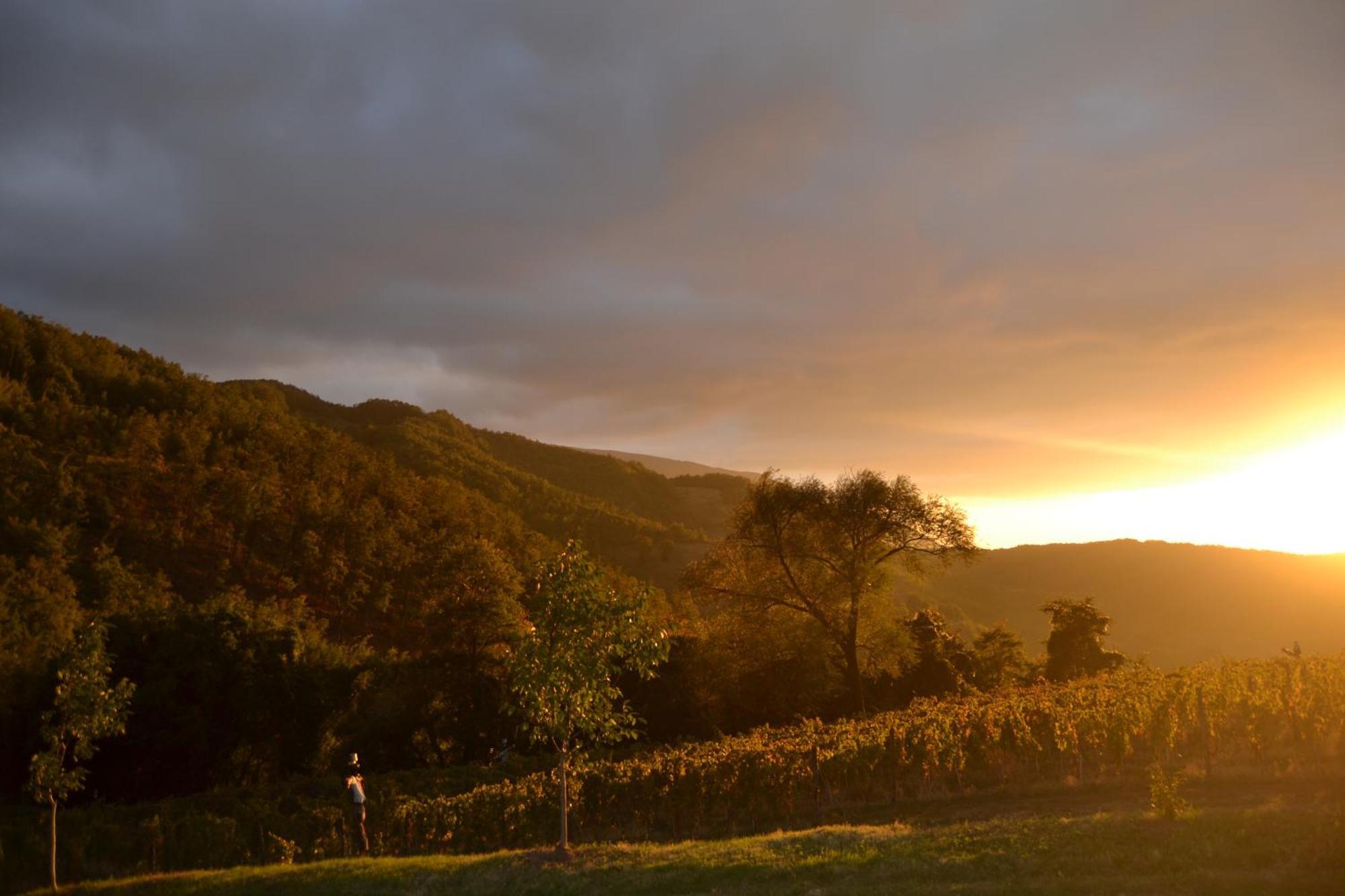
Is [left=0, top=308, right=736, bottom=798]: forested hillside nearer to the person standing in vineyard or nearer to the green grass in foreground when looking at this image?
the person standing in vineyard

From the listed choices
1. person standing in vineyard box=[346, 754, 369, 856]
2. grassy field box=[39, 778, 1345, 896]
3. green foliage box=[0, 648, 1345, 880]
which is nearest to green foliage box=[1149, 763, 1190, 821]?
grassy field box=[39, 778, 1345, 896]

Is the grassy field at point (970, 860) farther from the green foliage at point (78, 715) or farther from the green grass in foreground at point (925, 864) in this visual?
the green foliage at point (78, 715)

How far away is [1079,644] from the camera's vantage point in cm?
4119

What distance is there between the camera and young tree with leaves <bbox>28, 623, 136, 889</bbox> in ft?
60.0

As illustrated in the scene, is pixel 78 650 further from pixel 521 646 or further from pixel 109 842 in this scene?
pixel 521 646

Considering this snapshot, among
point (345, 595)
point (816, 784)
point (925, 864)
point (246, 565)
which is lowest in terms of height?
point (816, 784)

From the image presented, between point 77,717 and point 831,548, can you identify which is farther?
point 831,548

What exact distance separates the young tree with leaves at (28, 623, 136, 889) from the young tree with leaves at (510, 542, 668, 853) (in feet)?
33.0

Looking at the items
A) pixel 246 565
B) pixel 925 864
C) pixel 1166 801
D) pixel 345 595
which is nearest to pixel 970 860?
pixel 925 864

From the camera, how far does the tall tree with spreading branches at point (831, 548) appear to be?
125 ft

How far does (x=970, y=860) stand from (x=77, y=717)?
18453 mm

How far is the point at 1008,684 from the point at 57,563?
51.3 m

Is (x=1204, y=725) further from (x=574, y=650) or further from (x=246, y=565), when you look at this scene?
(x=246, y=565)

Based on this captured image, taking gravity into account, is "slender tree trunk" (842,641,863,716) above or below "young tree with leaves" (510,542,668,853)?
below
